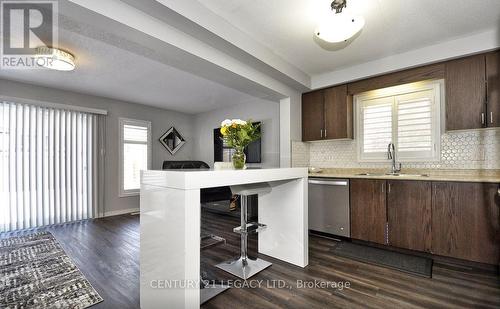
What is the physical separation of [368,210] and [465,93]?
5.60ft

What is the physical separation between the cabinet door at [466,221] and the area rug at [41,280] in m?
3.28

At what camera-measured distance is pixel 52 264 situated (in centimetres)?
238

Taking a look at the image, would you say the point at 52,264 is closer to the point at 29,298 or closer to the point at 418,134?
the point at 29,298

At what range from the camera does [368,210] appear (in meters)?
2.81

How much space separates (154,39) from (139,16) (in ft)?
0.61

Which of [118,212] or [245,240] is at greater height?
[245,240]

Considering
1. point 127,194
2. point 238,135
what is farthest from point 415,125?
point 127,194

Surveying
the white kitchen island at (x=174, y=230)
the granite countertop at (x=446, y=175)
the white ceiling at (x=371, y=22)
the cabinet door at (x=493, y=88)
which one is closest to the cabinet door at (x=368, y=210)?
the granite countertop at (x=446, y=175)

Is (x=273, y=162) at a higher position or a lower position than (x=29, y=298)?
higher

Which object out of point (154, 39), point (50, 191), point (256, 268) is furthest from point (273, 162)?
point (50, 191)

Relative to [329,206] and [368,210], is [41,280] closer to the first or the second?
[329,206]

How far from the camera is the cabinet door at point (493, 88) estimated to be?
2.38 meters

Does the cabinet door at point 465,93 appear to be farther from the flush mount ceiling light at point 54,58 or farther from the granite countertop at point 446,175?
the flush mount ceiling light at point 54,58

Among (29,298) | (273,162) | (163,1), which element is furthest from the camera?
(273,162)
